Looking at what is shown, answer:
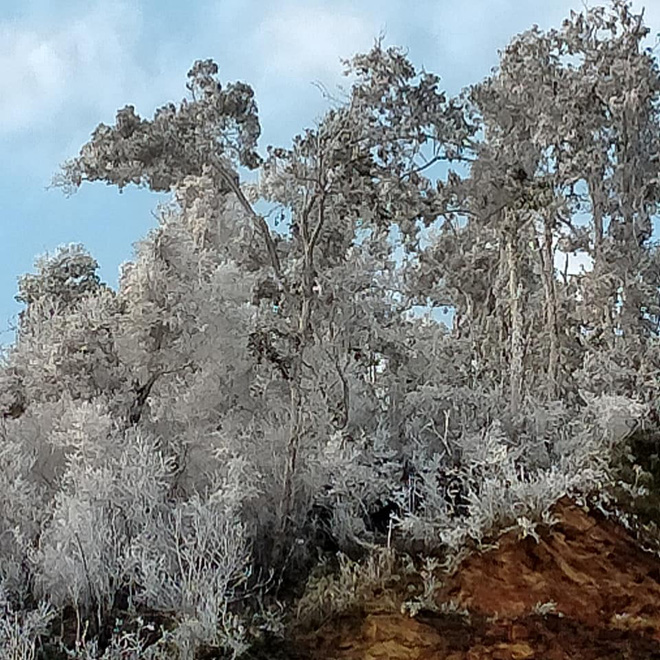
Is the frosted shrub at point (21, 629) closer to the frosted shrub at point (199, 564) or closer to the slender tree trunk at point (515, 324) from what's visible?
the frosted shrub at point (199, 564)

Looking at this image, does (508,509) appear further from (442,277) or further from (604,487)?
(442,277)

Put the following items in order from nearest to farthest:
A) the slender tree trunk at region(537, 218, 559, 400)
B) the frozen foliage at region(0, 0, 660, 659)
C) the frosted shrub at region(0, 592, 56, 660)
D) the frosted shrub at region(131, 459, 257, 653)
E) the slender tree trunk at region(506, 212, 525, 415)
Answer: the frosted shrub at region(0, 592, 56, 660), the frosted shrub at region(131, 459, 257, 653), the frozen foliage at region(0, 0, 660, 659), the slender tree trunk at region(506, 212, 525, 415), the slender tree trunk at region(537, 218, 559, 400)

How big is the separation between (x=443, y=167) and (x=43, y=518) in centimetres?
382

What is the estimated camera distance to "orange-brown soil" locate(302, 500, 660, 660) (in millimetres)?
4512

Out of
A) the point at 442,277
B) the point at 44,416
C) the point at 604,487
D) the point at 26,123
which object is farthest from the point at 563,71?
the point at 44,416

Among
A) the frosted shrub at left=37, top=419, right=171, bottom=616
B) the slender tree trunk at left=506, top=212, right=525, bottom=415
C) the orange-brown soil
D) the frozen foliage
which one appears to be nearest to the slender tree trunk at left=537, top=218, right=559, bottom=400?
the frozen foliage

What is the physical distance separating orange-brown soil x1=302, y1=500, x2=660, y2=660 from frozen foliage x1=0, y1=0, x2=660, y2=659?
201mm

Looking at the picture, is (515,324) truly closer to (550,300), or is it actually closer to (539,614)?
(550,300)

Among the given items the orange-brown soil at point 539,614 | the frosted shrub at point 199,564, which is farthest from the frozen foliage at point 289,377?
the orange-brown soil at point 539,614

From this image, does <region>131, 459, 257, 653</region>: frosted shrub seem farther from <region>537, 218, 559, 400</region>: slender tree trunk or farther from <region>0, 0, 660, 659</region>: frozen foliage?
<region>537, 218, 559, 400</region>: slender tree trunk

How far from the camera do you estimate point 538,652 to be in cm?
448

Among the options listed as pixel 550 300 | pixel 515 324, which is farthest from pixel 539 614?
pixel 550 300

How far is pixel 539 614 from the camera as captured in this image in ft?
15.7

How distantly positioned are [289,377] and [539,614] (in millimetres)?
2259
